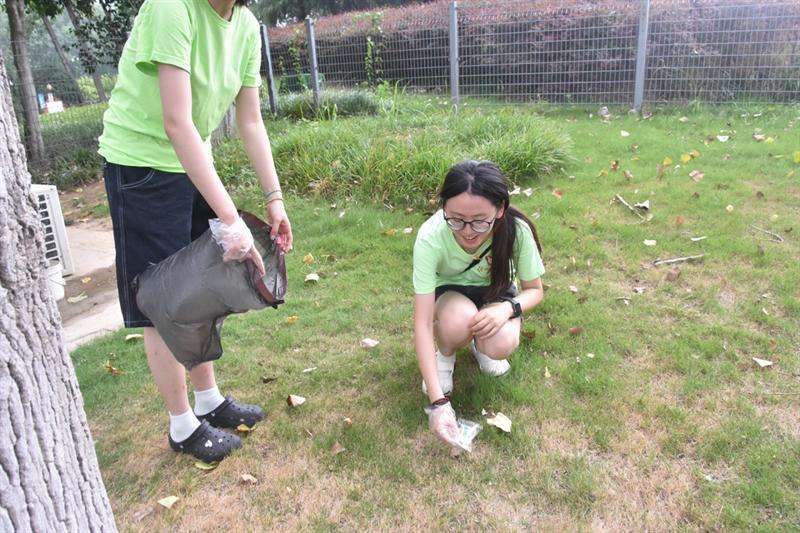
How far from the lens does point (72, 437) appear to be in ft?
4.17

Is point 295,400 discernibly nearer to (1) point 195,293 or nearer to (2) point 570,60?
(1) point 195,293

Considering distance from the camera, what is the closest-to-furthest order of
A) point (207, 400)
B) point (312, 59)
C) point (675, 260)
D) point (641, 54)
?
1. point (207, 400)
2. point (675, 260)
3. point (641, 54)
4. point (312, 59)

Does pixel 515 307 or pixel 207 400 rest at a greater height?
pixel 515 307

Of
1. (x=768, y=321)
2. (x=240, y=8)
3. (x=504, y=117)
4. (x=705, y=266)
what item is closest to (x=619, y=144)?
(x=504, y=117)

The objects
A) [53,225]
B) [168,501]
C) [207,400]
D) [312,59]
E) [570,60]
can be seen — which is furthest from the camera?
[312,59]

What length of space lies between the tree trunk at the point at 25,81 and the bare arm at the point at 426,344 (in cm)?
646

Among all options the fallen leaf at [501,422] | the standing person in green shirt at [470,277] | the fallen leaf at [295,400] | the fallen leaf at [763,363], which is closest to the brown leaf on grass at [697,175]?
the fallen leaf at [763,363]

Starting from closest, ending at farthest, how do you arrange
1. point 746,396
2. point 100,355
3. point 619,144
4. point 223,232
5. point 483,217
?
point 223,232 < point 483,217 < point 746,396 < point 100,355 < point 619,144

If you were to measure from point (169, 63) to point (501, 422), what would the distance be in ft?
5.34

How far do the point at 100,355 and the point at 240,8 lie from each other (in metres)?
1.96

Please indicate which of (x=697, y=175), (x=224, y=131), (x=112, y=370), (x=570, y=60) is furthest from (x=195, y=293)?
(x=570, y=60)

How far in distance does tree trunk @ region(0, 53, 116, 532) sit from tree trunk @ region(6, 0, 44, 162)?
Answer: 6692mm

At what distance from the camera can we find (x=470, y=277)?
2490 millimetres

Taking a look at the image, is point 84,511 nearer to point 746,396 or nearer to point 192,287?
point 192,287
